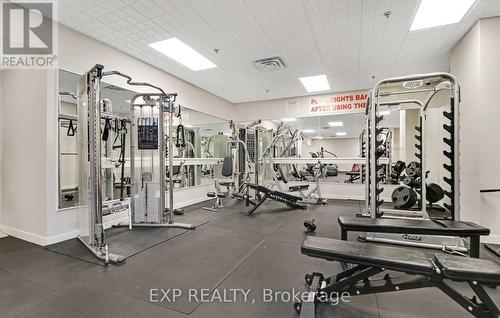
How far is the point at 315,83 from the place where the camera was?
6.01 m

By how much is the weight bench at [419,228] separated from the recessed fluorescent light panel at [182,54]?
3865 mm

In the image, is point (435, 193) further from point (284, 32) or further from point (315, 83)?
point (284, 32)

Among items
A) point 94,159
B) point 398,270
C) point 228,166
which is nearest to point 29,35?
point 94,159

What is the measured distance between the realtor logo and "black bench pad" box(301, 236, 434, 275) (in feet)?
13.9

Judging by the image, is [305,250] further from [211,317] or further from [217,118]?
[217,118]

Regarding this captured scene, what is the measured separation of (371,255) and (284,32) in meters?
3.36

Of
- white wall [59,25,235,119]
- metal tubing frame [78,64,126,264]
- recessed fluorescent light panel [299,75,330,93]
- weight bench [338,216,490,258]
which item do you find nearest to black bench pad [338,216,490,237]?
weight bench [338,216,490,258]

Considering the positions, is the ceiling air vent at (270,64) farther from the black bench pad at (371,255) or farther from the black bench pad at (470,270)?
the black bench pad at (470,270)

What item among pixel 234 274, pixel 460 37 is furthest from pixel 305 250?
pixel 460 37

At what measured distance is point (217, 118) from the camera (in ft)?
24.3

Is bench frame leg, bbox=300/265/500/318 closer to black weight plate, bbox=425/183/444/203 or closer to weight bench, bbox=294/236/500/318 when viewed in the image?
weight bench, bbox=294/236/500/318

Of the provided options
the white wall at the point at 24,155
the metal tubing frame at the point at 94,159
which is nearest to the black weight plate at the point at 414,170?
the metal tubing frame at the point at 94,159

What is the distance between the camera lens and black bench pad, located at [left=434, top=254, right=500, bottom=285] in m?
1.36

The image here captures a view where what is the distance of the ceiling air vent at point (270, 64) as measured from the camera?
4574 mm
